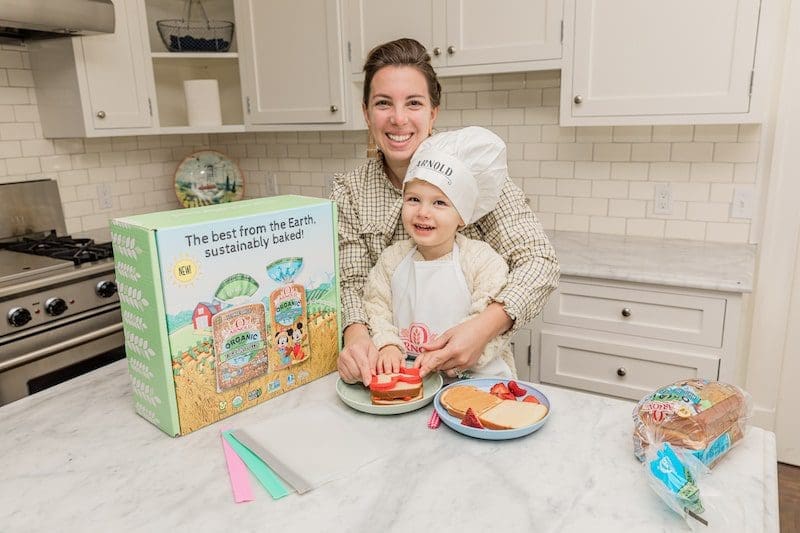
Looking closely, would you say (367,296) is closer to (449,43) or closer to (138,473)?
(138,473)

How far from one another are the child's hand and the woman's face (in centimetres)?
51

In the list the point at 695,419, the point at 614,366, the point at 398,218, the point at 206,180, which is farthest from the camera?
the point at 206,180

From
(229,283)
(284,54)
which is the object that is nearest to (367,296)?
(229,283)

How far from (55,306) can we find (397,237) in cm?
153

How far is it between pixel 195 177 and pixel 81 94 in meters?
0.73

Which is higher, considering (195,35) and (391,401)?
(195,35)

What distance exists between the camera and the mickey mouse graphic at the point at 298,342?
1.18 metres

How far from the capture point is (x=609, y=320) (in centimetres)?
220

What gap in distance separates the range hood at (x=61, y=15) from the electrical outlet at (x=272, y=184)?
131cm

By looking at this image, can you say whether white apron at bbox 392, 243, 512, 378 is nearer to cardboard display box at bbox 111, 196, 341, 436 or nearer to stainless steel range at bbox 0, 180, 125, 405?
cardboard display box at bbox 111, 196, 341, 436

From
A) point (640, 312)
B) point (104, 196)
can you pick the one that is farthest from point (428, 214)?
point (104, 196)

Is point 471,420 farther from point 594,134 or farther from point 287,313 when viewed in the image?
point 594,134

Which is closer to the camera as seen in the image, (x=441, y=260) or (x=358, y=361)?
(x=358, y=361)

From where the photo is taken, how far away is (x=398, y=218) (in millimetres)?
1506
